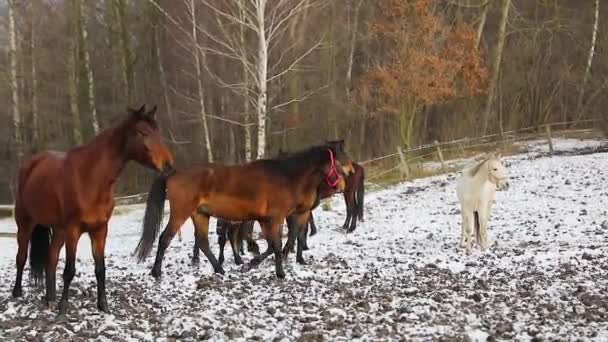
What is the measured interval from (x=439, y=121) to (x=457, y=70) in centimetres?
708

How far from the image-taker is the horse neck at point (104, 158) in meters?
5.76

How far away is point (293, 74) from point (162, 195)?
2001cm

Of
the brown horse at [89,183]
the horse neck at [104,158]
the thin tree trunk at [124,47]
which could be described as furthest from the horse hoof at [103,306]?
the thin tree trunk at [124,47]

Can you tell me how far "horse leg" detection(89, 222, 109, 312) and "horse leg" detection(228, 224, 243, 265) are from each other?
2775mm

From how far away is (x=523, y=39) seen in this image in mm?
31875

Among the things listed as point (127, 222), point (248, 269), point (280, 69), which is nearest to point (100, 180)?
point (248, 269)

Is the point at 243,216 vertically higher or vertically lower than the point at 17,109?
lower

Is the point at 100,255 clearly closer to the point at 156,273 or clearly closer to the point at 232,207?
the point at 156,273

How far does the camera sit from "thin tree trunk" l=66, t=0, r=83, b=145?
2686 cm

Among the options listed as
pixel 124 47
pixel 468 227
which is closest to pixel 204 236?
pixel 468 227

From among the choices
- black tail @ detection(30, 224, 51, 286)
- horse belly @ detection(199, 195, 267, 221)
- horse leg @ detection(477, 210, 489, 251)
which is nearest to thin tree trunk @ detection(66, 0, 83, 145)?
horse belly @ detection(199, 195, 267, 221)

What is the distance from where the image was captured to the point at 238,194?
777cm

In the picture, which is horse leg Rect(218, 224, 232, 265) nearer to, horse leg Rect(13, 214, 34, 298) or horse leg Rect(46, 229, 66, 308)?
horse leg Rect(13, 214, 34, 298)

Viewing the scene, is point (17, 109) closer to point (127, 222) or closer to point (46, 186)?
point (127, 222)
